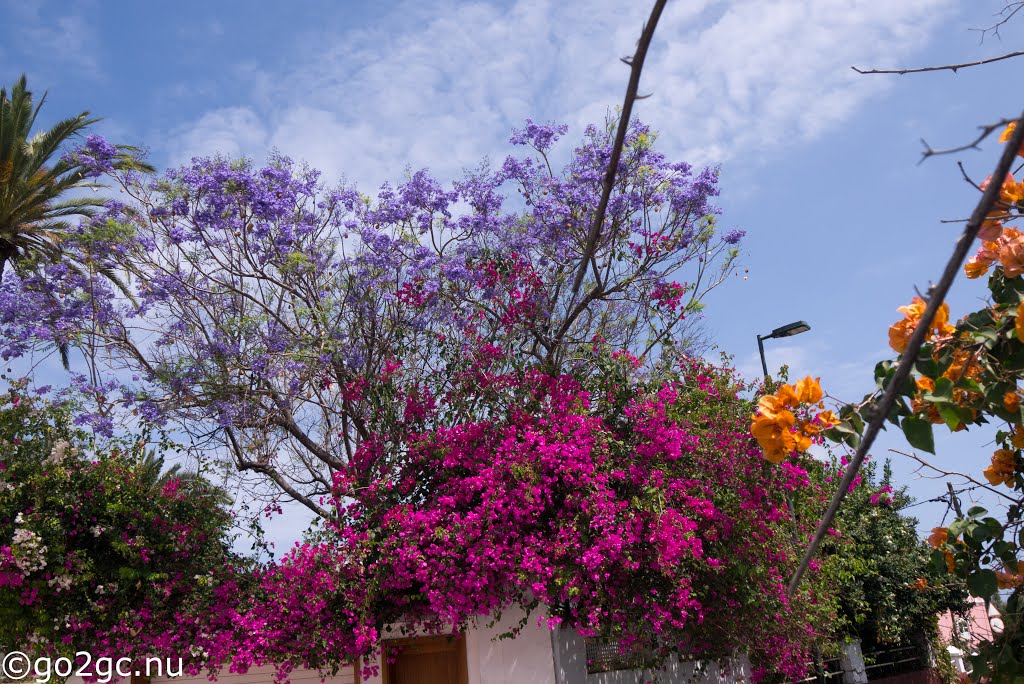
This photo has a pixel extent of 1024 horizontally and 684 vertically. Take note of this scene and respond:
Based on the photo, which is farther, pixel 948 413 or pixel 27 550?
pixel 27 550

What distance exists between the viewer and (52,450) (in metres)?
11.5

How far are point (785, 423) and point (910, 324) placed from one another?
794 millimetres

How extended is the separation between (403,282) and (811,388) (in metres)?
11.1

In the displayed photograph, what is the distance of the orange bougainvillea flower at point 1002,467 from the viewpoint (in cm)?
298

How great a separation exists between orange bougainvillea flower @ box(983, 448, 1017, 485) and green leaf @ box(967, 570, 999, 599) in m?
0.38

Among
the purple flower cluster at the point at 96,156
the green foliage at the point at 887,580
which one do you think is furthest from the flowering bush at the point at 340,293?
the green foliage at the point at 887,580

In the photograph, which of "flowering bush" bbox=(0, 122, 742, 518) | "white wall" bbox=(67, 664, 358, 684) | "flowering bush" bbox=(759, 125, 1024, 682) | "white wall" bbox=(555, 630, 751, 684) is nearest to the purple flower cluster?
"flowering bush" bbox=(0, 122, 742, 518)

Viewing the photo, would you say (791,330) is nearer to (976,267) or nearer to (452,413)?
(452,413)

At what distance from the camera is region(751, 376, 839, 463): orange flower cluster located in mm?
1833

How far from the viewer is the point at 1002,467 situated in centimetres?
298

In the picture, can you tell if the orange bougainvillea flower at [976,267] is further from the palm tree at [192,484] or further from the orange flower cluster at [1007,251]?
the palm tree at [192,484]

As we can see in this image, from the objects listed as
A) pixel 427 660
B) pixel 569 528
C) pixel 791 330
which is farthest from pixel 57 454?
pixel 791 330

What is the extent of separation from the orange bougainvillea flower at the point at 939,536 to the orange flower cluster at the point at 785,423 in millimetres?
1288

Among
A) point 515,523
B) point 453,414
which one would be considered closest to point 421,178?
point 453,414
